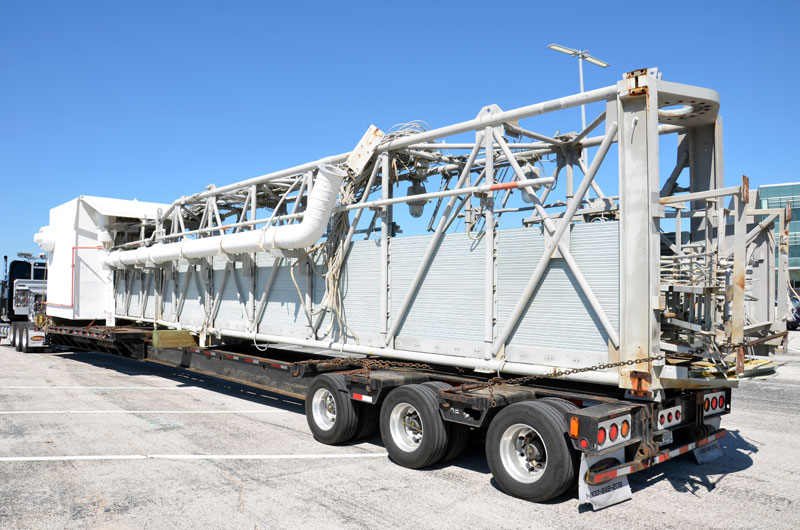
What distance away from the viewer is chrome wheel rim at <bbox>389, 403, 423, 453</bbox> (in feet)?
23.1

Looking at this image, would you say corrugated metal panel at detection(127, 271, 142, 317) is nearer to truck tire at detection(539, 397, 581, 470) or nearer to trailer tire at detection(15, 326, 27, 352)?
trailer tire at detection(15, 326, 27, 352)

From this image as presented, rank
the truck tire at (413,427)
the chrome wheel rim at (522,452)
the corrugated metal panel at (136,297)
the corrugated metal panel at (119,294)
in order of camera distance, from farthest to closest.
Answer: the corrugated metal panel at (119,294), the corrugated metal panel at (136,297), the truck tire at (413,427), the chrome wheel rim at (522,452)

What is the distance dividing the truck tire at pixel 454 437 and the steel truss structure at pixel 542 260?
43cm

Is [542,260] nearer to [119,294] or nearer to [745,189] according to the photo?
[745,189]

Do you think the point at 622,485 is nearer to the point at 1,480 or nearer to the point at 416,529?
the point at 416,529

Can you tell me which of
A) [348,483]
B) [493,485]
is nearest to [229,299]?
[348,483]

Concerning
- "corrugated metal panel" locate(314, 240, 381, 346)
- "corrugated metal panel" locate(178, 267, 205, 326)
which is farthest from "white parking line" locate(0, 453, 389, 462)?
"corrugated metal panel" locate(178, 267, 205, 326)

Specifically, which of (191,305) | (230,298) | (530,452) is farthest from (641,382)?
(191,305)

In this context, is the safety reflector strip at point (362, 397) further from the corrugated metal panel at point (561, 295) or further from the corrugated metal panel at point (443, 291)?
the corrugated metal panel at point (561, 295)

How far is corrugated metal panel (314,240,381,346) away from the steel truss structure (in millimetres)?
26

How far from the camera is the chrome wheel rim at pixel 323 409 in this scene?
26.7 feet

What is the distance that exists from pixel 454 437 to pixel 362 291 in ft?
8.44

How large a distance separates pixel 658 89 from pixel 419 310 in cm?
367

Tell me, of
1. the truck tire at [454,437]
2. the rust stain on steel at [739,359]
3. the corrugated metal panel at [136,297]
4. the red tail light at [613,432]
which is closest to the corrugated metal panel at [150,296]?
the corrugated metal panel at [136,297]
